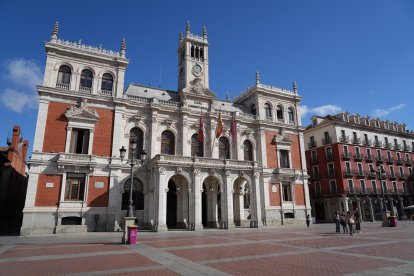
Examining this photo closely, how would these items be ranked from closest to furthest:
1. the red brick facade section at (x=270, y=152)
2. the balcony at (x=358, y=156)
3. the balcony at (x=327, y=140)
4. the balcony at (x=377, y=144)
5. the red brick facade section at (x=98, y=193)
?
the red brick facade section at (x=98, y=193)
the red brick facade section at (x=270, y=152)
the balcony at (x=358, y=156)
the balcony at (x=327, y=140)
the balcony at (x=377, y=144)

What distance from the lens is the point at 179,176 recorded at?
106 ft

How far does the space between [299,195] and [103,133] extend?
27.3 meters

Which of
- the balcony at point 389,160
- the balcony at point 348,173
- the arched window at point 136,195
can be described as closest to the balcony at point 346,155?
the balcony at point 348,173

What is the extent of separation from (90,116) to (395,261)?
28628 mm

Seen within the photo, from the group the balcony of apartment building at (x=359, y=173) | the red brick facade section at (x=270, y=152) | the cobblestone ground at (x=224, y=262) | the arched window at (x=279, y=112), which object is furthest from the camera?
the balcony of apartment building at (x=359, y=173)

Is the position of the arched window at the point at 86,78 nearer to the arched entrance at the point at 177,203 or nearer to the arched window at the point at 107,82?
the arched window at the point at 107,82

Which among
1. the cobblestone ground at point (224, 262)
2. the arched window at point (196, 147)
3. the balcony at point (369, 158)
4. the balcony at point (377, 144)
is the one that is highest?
the balcony at point (377, 144)

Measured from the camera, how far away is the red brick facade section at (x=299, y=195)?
3941 cm

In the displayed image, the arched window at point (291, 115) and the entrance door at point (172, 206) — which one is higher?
the arched window at point (291, 115)

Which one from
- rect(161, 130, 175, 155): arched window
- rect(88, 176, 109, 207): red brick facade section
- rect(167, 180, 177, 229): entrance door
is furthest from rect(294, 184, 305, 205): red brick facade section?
rect(88, 176, 109, 207): red brick facade section

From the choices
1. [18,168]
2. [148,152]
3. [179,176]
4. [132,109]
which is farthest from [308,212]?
[18,168]

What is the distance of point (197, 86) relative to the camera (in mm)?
37750

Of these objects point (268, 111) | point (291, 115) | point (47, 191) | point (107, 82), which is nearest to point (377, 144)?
point (291, 115)

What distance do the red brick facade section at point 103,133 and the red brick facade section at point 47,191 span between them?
4573 mm
